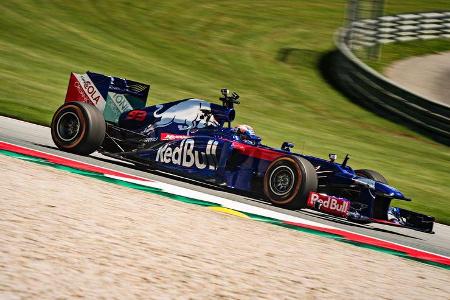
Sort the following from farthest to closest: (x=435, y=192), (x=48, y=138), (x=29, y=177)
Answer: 1. (x=435, y=192)
2. (x=48, y=138)
3. (x=29, y=177)

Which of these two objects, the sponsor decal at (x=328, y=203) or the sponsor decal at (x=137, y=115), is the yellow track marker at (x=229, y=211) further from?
the sponsor decal at (x=137, y=115)

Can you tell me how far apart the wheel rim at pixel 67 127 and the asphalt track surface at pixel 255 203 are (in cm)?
22

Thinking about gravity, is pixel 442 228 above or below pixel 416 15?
below

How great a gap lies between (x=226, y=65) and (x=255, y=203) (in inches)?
513

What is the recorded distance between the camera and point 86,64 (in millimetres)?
19406

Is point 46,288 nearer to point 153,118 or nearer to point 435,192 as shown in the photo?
point 153,118

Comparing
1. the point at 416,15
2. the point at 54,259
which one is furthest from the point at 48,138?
the point at 416,15

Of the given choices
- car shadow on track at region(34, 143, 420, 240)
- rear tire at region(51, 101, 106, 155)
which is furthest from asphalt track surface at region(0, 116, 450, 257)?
rear tire at region(51, 101, 106, 155)

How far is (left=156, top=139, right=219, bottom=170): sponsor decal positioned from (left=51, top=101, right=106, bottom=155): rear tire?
0.85 meters

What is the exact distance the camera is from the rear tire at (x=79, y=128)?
405 inches

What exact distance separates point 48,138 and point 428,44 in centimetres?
1760

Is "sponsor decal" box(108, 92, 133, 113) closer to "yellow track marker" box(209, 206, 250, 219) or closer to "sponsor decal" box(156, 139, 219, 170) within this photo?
"sponsor decal" box(156, 139, 219, 170)

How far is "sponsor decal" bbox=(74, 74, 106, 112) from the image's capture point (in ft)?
36.5

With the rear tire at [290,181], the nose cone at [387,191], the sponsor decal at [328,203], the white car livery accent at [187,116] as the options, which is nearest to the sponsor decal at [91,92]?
the white car livery accent at [187,116]
